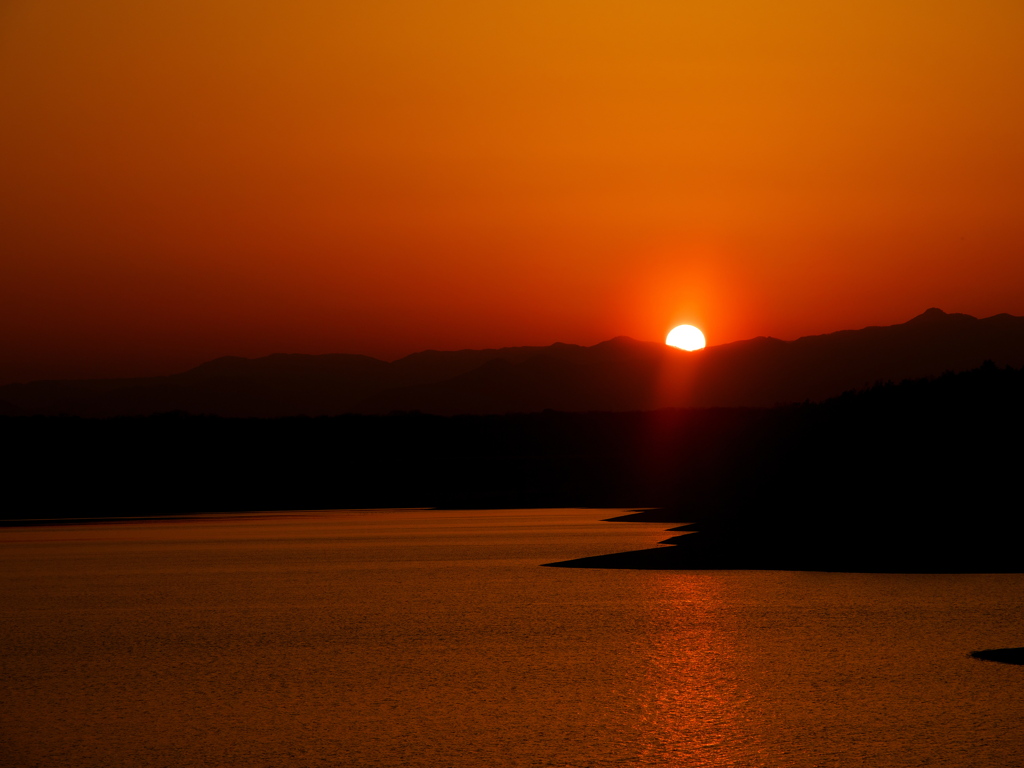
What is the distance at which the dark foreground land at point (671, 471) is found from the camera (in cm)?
3481

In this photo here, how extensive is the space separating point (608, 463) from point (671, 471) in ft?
48.4

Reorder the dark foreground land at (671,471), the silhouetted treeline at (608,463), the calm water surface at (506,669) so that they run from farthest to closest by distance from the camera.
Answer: the silhouetted treeline at (608,463)
the dark foreground land at (671,471)
the calm water surface at (506,669)

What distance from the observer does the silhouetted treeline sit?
38250 mm

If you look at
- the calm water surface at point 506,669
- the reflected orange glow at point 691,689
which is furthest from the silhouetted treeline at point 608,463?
the reflected orange glow at point 691,689

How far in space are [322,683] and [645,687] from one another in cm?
390

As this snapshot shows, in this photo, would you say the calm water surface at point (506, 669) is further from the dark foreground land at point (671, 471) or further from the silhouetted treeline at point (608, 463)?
→ the silhouetted treeline at point (608, 463)

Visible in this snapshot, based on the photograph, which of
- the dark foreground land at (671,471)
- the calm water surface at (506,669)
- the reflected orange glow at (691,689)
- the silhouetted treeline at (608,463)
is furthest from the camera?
the silhouetted treeline at (608,463)

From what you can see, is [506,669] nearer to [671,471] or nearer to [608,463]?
[671,471]

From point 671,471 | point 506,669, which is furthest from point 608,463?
point 506,669

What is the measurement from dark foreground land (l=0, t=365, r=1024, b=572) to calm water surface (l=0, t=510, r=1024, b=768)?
5964 millimetres

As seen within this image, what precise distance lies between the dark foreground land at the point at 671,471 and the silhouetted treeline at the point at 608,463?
4.8 inches

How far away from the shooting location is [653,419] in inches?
6836

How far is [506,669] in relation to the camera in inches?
648

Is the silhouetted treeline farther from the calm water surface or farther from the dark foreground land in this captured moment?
the calm water surface
